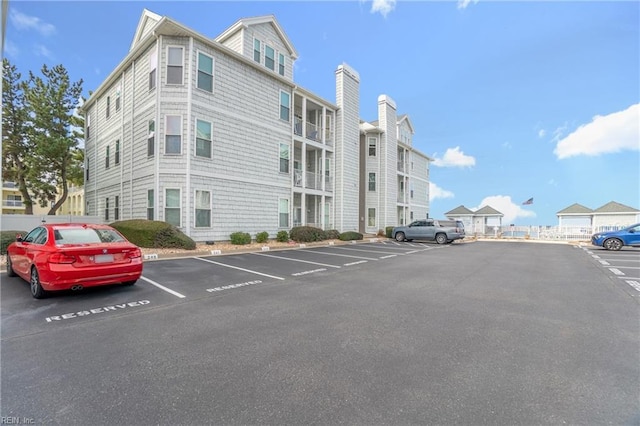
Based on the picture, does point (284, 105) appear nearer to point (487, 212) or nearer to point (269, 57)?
point (269, 57)

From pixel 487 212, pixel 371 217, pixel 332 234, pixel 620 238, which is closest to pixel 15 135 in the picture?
pixel 332 234

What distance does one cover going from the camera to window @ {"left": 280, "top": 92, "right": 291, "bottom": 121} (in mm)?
17859

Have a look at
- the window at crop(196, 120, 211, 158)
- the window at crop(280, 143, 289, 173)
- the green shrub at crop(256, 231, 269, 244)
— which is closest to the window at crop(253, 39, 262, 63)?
the window at crop(280, 143, 289, 173)

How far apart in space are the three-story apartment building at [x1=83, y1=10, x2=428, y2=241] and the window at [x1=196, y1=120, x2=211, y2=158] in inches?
1.8

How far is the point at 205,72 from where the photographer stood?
14.2 metres

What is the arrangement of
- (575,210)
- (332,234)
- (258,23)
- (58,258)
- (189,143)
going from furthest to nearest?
(575,210), (332,234), (258,23), (189,143), (58,258)

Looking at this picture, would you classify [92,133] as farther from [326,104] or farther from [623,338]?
[623,338]

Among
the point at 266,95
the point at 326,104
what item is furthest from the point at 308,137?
the point at 266,95

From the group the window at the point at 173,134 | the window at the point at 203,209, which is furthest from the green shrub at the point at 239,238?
the window at the point at 173,134

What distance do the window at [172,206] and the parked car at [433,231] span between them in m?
15.3

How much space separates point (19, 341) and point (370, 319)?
180 inches

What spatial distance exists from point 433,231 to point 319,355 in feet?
62.8

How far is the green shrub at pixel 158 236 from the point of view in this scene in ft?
39.5

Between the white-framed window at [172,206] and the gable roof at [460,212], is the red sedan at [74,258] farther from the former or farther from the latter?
the gable roof at [460,212]
